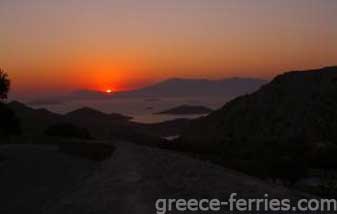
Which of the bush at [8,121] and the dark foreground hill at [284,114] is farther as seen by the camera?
the dark foreground hill at [284,114]

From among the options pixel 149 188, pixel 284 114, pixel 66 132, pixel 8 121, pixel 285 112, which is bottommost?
pixel 284 114

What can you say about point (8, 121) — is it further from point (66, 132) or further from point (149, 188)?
point (149, 188)

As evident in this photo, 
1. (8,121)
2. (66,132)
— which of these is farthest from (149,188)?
(8,121)

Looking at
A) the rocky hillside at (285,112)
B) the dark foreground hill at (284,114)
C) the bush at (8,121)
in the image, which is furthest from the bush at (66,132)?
the rocky hillside at (285,112)

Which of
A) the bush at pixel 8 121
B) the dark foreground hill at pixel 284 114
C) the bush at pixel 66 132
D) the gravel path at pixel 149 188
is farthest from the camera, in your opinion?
the dark foreground hill at pixel 284 114

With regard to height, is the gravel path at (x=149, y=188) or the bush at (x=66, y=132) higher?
the gravel path at (x=149, y=188)

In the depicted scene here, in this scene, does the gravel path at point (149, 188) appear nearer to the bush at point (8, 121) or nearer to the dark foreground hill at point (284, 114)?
the dark foreground hill at point (284, 114)

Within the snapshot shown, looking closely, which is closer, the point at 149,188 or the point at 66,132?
the point at 149,188

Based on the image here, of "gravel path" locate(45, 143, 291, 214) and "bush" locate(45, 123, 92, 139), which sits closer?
"gravel path" locate(45, 143, 291, 214)

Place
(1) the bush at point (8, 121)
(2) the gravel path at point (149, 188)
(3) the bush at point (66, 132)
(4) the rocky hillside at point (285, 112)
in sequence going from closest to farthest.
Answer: (2) the gravel path at point (149, 188), (3) the bush at point (66, 132), (1) the bush at point (8, 121), (4) the rocky hillside at point (285, 112)

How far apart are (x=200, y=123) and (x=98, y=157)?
3178 inches

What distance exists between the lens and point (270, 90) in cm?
10344

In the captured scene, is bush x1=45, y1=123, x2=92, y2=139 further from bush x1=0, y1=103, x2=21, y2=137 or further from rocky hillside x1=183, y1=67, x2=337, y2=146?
rocky hillside x1=183, y1=67, x2=337, y2=146

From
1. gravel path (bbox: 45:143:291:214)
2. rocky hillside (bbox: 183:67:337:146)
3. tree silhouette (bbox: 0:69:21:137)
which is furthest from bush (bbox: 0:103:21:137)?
gravel path (bbox: 45:143:291:214)
